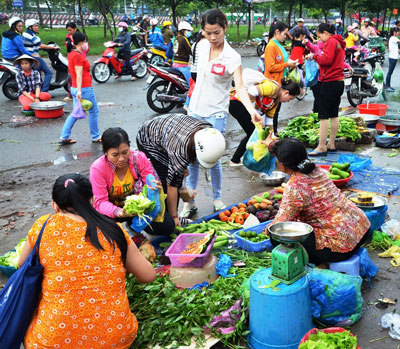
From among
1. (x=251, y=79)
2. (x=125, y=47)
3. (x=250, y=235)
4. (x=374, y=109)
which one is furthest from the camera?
(x=125, y=47)

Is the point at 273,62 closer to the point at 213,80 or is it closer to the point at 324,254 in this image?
the point at 213,80

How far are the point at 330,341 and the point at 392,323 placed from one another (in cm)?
71

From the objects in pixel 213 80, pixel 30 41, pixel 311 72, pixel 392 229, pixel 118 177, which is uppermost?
pixel 30 41

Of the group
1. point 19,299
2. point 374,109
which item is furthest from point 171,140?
point 374,109

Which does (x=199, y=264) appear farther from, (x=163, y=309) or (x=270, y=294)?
(x=270, y=294)

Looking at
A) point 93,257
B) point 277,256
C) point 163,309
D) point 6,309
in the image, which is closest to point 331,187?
point 277,256

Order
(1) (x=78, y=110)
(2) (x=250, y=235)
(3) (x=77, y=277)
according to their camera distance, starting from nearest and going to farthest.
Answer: (3) (x=77, y=277), (2) (x=250, y=235), (1) (x=78, y=110)

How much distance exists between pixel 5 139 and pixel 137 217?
537cm

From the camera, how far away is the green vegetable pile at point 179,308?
9.84ft

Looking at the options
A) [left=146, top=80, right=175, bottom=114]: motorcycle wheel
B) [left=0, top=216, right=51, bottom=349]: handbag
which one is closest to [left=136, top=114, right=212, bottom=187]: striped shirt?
[left=0, top=216, right=51, bottom=349]: handbag

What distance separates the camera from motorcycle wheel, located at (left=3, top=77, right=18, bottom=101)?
36.3ft

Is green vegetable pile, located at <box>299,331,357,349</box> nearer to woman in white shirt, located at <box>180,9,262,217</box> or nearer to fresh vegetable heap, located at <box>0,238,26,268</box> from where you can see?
fresh vegetable heap, located at <box>0,238,26,268</box>

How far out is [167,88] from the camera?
10.0m

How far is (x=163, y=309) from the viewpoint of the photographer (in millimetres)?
3201
